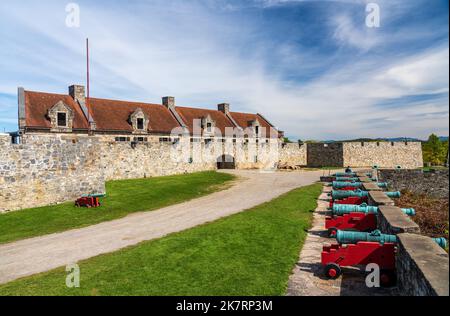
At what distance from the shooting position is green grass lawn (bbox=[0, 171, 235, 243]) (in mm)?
14214

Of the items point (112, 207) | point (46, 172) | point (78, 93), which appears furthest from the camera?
point (78, 93)

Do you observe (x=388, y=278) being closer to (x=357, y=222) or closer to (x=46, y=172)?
(x=357, y=222)

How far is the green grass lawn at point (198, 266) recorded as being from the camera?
6.69 metres

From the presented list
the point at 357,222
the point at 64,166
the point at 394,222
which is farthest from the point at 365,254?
the point at 64,166

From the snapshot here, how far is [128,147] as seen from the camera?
2730cm

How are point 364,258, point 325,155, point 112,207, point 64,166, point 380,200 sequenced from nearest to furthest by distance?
point 364,258 < point 380,200 < point 112,207 < point 64,166 < point 325,155

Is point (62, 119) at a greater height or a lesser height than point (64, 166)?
greater

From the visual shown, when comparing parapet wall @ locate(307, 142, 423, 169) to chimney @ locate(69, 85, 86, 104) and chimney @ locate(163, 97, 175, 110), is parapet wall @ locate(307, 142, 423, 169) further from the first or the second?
chimney @ locate(69, 85, 86, 104)

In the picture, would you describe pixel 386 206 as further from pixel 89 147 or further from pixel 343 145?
pixel 343 145

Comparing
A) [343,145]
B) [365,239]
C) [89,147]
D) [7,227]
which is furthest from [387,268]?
[343,145]

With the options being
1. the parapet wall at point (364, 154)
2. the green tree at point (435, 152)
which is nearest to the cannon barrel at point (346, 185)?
the parapet wall at point (364, 154)

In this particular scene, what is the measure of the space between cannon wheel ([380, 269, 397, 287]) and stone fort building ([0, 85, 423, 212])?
16.7 metres

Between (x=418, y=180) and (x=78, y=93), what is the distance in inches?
1207

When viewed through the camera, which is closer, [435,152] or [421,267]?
[421,267]
